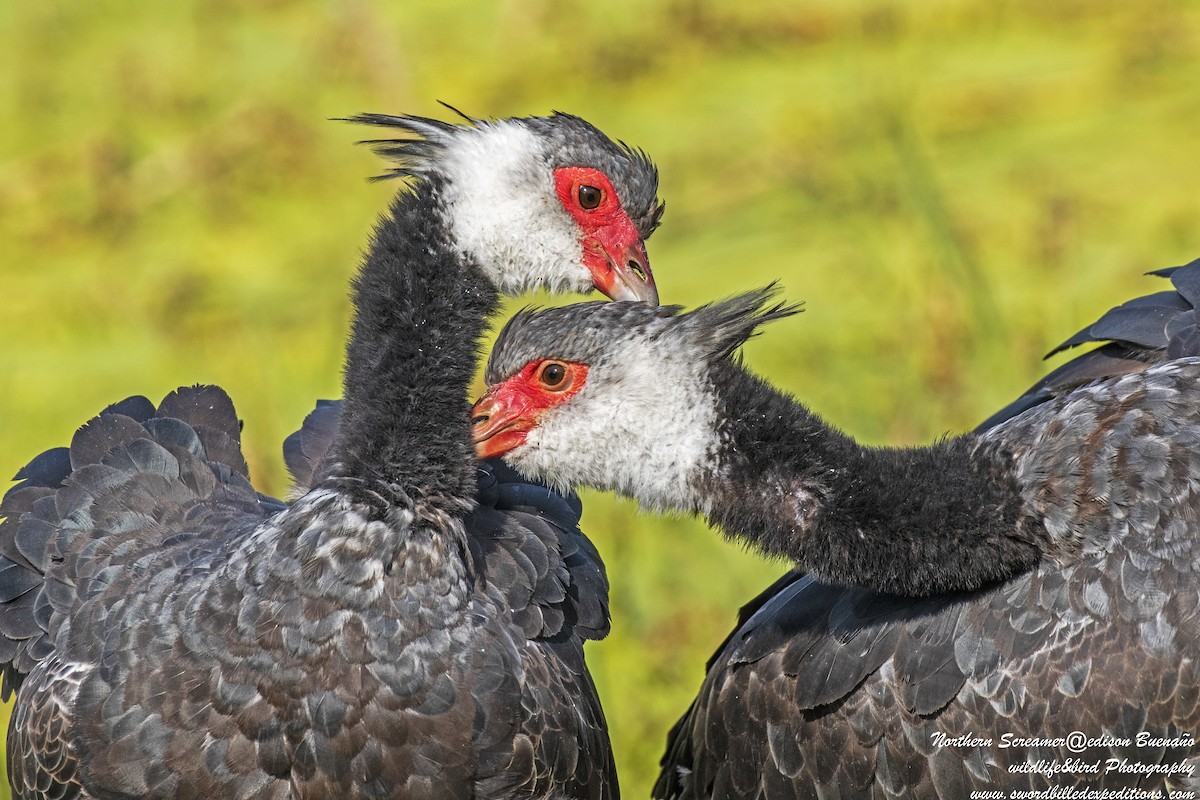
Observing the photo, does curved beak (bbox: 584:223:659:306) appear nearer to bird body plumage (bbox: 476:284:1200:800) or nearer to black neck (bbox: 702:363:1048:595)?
bird body plumage (bbox: 476:284:1200:800)

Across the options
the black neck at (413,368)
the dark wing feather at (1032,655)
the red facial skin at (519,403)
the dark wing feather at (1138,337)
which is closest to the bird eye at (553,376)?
the red facial skin at (519,403)

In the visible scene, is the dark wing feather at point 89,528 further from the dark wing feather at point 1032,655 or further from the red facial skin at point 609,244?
the dark wing feather at point 1032,655

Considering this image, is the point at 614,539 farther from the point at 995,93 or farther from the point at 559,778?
the point at 995,93

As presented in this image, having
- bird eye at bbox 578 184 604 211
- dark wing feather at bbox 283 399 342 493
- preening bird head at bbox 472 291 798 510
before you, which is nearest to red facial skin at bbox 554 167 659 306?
bird eye at bbox 578 184 604 211

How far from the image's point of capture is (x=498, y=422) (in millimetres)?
3234

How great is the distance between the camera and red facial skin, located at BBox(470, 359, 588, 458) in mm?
3203

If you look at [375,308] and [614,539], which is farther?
[614,539]

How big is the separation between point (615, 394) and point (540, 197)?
491 mm

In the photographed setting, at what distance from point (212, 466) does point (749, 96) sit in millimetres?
5184

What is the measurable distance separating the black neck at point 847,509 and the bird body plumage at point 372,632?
0.51m

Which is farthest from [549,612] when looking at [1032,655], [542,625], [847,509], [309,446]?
[1032,655]

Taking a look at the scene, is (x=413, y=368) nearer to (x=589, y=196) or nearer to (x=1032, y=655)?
(x=589, y=196)

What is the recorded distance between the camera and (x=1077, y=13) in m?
8.98

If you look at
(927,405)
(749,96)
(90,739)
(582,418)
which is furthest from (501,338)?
(749,96)
